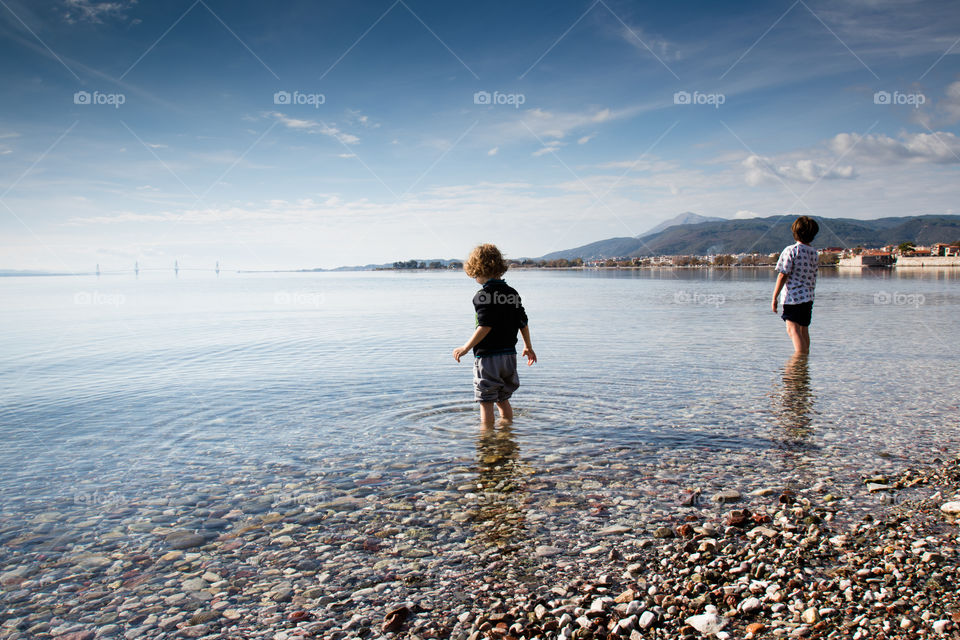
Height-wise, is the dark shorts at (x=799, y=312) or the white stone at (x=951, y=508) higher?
the dark shorts at (x=799, y=312)

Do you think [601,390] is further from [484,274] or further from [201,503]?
[201,503]

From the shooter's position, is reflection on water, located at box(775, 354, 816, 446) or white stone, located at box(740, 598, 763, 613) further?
reflection on water, located at box(775, 354, 816, 446)

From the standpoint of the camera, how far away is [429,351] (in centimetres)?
1811

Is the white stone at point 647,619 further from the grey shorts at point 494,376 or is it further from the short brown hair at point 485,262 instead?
the short brown hair at point 485,262

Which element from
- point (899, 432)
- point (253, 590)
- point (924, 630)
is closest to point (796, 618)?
A: point (924, 630)

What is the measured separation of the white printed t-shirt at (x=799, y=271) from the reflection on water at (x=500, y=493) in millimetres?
9132

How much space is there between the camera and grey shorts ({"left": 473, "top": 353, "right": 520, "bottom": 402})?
8535 mm

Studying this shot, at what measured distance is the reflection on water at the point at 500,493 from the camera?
17.5 ft

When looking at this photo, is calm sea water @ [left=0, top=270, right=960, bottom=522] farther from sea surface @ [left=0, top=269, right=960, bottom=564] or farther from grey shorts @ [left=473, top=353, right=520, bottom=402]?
grey shorts @ [left=473, top=353, right=520, bottom=402]

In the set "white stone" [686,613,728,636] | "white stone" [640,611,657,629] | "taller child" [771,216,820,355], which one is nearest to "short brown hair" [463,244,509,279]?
"white stone" [640,611,657,629]

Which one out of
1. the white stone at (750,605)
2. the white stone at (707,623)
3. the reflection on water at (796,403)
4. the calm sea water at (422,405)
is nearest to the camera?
the white stone at (707,623)

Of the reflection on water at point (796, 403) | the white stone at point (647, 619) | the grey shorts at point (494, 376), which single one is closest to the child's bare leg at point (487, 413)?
the grey shorts at point (494, 376)

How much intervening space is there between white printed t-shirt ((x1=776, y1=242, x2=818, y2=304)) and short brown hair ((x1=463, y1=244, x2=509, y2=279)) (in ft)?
28.4

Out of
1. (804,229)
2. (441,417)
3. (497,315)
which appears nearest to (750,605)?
(497,315)
